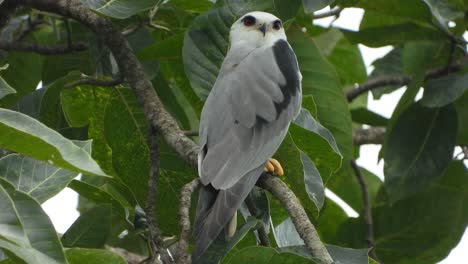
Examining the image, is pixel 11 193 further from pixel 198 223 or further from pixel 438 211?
pixel 438 211

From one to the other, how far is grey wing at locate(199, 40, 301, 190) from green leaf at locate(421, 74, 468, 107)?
0.78 metres

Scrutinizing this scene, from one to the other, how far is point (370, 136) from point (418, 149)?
103 centimetres

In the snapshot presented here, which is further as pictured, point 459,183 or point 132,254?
point 459,183

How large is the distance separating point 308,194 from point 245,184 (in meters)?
0.24

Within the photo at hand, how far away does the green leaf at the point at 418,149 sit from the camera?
187 inches

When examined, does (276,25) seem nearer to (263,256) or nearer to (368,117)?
(368,117)

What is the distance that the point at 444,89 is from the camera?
4.61m

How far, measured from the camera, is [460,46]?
5094mm

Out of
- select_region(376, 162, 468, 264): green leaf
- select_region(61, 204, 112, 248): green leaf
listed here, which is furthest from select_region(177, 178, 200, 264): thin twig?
select_region(376, 162, 468, 264): green leaf

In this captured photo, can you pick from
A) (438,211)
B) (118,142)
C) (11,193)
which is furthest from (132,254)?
(11,193)

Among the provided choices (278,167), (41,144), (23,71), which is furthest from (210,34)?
(41,144)

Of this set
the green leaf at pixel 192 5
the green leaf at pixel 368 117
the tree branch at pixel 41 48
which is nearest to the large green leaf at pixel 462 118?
the green leaf at pixel 368 117

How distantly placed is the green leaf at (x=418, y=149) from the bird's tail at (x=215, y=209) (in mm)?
1437

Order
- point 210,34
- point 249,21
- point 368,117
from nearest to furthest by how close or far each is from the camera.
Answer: point 210,34
point 249,21
point 368,117
